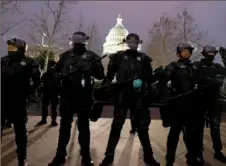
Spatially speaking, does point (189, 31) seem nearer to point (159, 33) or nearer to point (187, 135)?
point (159, 33)

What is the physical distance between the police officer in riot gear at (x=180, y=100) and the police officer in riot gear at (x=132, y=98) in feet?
0.92

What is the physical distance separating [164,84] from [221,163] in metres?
1.69

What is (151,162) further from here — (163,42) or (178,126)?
(163,42)

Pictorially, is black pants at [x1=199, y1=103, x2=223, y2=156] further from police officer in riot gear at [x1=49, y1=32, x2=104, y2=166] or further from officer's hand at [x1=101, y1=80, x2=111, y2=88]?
police officer in riot gear at [x1=49, y1=32, x2=104, y2=166]

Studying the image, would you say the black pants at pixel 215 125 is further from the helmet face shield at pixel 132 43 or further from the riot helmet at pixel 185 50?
the helmet face shield at pixel 132 43

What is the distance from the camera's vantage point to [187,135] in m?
3.97

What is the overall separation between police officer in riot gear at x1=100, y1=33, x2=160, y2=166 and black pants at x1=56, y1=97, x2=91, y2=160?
1.24ft

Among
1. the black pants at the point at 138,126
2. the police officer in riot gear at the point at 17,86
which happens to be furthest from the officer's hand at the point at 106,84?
the police officer in riot gear at the point at 17,86

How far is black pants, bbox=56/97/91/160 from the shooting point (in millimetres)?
3885

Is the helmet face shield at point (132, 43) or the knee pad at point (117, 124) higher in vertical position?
the helmet face shield at point (132, 43)

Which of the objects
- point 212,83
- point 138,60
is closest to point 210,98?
point 212,83

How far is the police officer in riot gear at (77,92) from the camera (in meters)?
3.89

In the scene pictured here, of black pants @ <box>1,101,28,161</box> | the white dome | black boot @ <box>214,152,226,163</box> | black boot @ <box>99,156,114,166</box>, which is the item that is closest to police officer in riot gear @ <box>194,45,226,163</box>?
black boot @ <box>214,152,226,163</box>

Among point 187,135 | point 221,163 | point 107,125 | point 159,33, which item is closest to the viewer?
point 187,135
